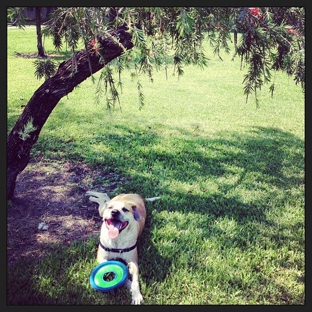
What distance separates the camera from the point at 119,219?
293cm

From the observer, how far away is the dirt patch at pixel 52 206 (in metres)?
3.36

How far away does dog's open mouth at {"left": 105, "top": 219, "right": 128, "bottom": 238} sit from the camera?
9.48 ft

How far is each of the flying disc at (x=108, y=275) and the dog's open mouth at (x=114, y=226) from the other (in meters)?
0.26

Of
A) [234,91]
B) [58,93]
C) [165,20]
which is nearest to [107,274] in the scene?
[58,93]

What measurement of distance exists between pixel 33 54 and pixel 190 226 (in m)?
10.8

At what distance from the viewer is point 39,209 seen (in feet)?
12.6

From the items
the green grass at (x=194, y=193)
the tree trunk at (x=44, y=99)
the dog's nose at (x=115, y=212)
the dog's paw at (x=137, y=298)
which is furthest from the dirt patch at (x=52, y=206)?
Answer: the dog's paw at (x=137, y=298)

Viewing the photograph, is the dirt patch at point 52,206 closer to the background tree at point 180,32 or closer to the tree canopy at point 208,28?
the background tree at point 180,32

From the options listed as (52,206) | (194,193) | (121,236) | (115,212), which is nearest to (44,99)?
(52,206)

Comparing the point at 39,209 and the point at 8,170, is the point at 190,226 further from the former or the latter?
the point at 8,170

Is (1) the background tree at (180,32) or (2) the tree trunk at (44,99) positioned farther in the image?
(2) the tree trunk at (44,99)

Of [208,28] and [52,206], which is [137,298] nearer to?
[52,206]

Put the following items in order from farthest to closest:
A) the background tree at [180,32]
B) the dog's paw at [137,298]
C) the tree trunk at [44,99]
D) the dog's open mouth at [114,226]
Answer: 1. the tree trunk at [44,99]
2. the dog's open mouth at [114,226]
3. the dog's paw at [137,298]
4. the background tree at [180,32]

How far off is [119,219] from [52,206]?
133 centimetres
